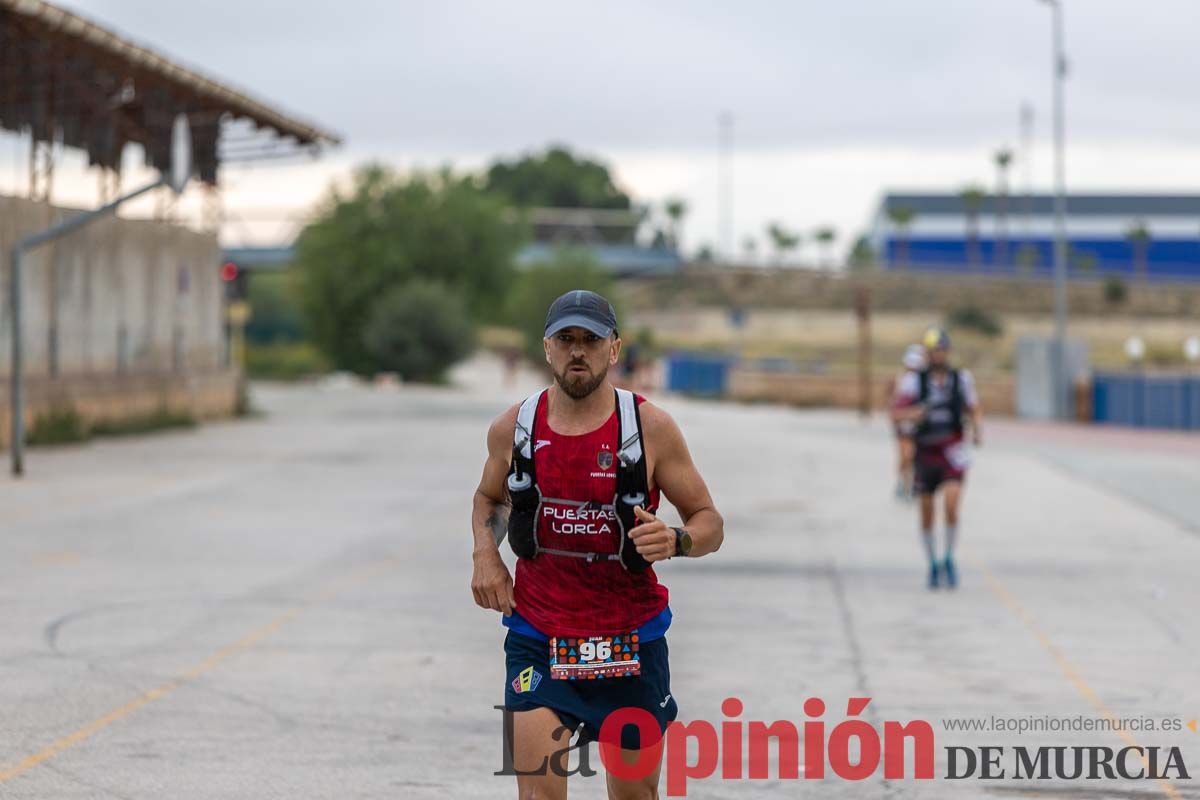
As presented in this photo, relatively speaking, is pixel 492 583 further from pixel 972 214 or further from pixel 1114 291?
pixel 972 214

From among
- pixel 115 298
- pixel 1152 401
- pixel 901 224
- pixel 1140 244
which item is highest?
pixel 901 224

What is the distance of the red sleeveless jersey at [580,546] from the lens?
5.33 metres

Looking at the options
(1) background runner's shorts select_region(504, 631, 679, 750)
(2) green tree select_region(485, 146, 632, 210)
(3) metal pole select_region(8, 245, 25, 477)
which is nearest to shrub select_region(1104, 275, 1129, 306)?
(2) green tree select_region(485, 146, 632, 210)

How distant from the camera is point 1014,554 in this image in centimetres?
1711

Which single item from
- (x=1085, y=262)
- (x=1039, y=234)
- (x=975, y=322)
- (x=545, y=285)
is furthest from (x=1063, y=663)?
(x=1039, y=234)

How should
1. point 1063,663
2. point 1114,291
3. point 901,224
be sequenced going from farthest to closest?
point 901,224, point 1114,291, point 1063,663

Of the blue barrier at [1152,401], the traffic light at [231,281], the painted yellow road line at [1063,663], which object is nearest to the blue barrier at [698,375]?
the blue barrier at [1152,401]

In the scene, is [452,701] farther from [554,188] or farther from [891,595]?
[554,188]

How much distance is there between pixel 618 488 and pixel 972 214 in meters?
145

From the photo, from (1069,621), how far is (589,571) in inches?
314

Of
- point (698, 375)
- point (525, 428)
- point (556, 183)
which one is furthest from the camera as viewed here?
point (556, 183)

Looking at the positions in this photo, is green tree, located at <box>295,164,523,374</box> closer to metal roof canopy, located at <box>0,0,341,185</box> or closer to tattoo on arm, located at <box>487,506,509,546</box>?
metal roof canopy, located at <box>0,0,341,185</box>

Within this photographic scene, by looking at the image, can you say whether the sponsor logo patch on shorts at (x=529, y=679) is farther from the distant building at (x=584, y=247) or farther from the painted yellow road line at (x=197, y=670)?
the distant building at (x=584, y=247)

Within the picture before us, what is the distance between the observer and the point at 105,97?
3550 cm
